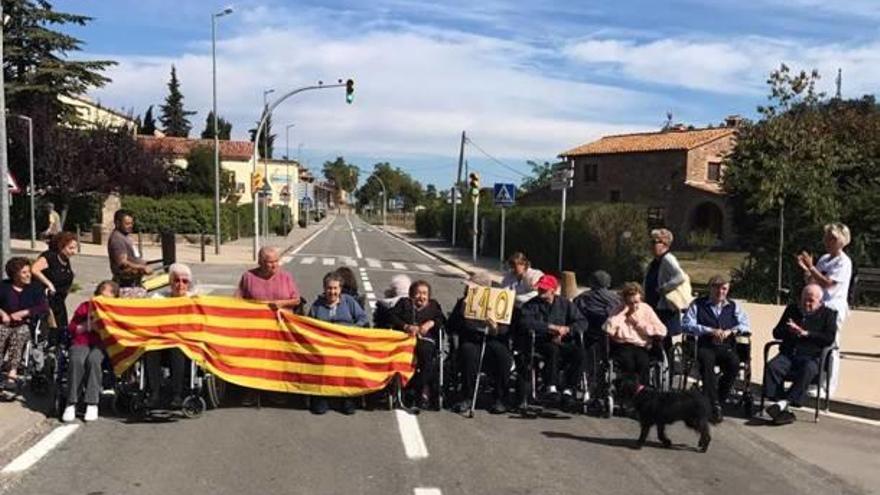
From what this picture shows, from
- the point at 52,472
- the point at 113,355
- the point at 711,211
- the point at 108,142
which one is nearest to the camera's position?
the point at 52,472

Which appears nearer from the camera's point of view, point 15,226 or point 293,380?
point 293,380

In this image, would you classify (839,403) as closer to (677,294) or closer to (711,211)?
(677,294)

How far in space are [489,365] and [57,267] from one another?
4.73 metres

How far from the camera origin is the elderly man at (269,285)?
8742 mm

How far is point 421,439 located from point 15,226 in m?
41.6

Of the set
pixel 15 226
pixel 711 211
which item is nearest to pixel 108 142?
pixel 15 226

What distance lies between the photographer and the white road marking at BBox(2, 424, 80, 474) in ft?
20.6

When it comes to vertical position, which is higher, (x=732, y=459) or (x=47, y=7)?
(x=47, y=7)

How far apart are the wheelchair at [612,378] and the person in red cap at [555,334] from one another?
206 millimetres

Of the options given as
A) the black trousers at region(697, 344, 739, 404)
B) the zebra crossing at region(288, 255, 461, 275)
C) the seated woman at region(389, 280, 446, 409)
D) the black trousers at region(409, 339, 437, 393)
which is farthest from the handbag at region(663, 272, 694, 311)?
the zebra crossing at region(288, 255, 461, 275)

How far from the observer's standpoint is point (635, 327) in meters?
8.55

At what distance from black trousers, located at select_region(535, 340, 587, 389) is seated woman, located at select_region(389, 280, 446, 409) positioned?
1.06 m

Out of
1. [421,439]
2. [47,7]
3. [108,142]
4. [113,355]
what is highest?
[47,7]

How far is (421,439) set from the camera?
24.1 ft
